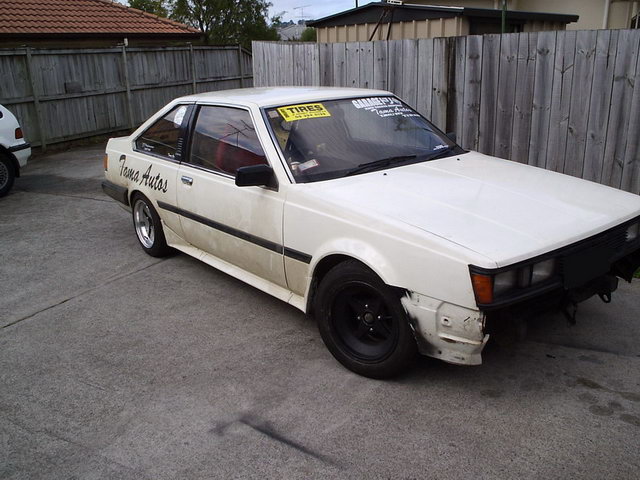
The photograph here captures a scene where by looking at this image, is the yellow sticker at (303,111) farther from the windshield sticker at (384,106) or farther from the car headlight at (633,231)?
the car headlight at (633,231)

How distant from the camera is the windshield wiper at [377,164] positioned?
403cm

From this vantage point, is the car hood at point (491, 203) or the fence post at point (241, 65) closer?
the car hood at point (491, 203)

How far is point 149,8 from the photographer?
2947 cm

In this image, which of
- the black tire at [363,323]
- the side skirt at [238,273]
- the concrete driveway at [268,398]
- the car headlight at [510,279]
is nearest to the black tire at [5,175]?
the concrete driveway at [268,398]

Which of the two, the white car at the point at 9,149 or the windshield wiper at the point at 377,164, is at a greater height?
the windshield wiper at the point at 377,164

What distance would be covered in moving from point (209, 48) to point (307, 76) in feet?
31.6

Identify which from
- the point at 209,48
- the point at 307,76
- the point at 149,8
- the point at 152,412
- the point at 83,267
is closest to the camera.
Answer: the point at 152,412

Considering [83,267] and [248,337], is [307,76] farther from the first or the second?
[248,337]

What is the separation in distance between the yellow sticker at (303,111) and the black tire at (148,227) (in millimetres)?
1867

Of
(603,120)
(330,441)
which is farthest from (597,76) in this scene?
(330,441)

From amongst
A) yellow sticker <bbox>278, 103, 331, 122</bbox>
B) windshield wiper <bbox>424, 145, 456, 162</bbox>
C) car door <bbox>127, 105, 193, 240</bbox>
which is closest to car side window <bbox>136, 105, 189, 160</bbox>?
car door <bbox>127, 105, 193, 240</bbox>

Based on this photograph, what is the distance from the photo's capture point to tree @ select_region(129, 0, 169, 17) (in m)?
27.3

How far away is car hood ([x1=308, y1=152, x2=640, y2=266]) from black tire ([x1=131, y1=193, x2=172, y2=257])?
91.4 inches

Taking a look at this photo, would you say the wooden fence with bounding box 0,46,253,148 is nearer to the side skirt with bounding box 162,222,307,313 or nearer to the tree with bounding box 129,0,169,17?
the side skirt with bounding box 162,222,307,313
